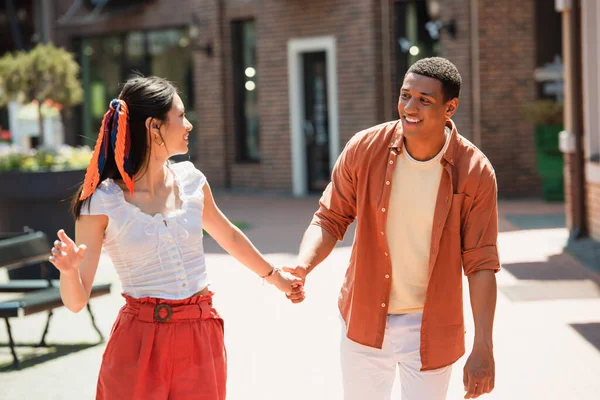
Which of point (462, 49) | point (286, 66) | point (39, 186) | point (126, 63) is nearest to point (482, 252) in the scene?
point (39, 186)

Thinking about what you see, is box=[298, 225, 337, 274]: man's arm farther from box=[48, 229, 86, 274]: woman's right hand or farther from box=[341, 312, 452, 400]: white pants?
box=[48, 229, 86, 274]: woman's right hand

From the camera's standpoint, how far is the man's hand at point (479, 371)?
3.65m

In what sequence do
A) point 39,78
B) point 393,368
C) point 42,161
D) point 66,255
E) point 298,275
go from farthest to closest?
1. point 39,78
2. point 42,161
3. point 298,275
4. point 393,368
5. point 66,255

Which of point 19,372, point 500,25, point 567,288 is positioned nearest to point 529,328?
point 567,288

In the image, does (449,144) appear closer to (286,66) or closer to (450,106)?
(450,106)

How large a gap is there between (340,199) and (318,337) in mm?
3772

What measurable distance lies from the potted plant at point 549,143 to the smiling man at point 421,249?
13.0 m

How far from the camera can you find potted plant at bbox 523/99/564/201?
16.5 meters

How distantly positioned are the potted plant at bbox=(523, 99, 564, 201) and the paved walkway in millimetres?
4638

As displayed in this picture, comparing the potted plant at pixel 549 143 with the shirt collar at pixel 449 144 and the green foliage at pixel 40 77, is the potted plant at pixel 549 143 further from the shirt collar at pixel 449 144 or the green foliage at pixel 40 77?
the shirt collar at pixel 449 144

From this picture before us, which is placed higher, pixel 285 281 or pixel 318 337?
pixel 285 281

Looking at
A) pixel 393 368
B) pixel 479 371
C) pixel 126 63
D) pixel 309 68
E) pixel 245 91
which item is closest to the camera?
pixel 479 371

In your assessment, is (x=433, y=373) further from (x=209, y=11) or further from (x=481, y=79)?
(x=209, y=11)

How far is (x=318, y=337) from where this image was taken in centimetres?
773
